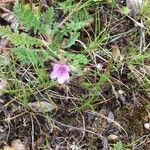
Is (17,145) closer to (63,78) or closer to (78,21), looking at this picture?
(63,78)

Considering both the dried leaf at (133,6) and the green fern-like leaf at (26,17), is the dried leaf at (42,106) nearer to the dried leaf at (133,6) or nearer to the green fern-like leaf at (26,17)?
the green fern-like leaf at (26,17)

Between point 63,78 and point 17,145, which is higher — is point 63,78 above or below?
above

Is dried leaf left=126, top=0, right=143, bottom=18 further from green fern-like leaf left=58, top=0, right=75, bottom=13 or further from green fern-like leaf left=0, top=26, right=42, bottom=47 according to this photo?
green fern-like leaf left=0, top=26, right=42, bottom=47

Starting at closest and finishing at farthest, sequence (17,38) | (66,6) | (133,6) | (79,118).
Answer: (17,38)
(79,118)
(66,6)
(133,6)

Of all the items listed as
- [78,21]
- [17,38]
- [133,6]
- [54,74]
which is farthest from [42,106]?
[133,6]

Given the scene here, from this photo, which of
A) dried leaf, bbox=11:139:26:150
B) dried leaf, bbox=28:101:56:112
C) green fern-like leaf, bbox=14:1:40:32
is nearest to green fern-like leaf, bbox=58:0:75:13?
green fern-like leaf, bbox=14:1:40:32

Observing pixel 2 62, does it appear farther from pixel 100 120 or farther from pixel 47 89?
pixel 100 120

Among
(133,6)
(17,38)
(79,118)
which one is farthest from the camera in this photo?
(133,6)

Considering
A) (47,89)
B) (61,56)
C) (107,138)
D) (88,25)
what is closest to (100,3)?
(88,25)
